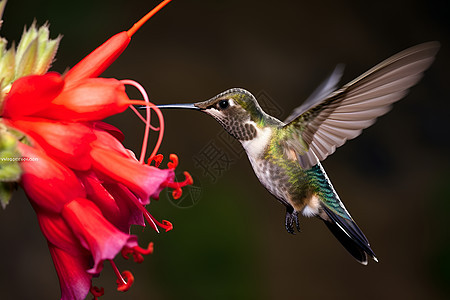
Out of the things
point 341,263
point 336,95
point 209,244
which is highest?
point 336,95

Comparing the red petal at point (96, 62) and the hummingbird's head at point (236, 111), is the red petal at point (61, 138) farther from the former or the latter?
the hummingbird's head at point (236, 111)

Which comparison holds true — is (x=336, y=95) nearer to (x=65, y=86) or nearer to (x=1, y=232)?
(x=65, y=86)

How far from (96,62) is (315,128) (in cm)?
47

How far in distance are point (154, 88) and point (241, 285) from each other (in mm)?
1389

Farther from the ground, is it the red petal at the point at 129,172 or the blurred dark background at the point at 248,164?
the red petal at the point at 129,172

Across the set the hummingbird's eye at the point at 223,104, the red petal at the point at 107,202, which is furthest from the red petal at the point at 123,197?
the hummingbird's eye at the point at 223,104

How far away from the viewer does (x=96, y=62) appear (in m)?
0.74

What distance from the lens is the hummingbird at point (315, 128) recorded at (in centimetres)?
89

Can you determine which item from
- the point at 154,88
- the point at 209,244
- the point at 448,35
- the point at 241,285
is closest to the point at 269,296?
the point at 241,285

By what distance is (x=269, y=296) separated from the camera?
322cm

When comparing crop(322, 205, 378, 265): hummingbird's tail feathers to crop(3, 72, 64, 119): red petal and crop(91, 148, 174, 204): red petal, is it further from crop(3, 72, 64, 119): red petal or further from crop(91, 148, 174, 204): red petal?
crop(3, 72, 64, 119): red petal

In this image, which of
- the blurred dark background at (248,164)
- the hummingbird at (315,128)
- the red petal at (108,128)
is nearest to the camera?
the red petal at (108,128)

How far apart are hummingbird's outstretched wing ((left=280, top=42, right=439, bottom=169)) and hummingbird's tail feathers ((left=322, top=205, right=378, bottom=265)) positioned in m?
0.17

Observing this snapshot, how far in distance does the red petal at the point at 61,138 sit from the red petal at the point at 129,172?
0.07 ft
